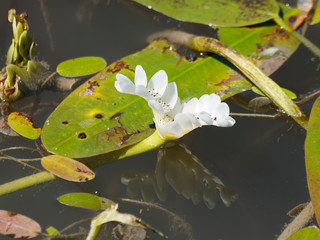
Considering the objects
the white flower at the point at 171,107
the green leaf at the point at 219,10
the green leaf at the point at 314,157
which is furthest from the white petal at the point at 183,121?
the green leaf at the point at 219,10

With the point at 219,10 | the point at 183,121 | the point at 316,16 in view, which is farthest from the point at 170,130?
the point at 316,16

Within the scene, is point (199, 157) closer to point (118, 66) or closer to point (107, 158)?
point (107, 158)

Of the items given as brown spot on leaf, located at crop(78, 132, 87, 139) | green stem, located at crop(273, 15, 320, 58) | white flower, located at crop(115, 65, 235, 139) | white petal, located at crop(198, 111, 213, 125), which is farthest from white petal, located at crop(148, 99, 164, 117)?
green stem, located at crop(273, 15, 320, 58)

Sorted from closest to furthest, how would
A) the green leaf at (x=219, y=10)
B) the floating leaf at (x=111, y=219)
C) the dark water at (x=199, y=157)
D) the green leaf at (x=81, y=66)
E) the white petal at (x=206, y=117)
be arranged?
the floating leaf at (x=111, y=219), the white petal at (x=206, y=117), the dark water at (x=199, y=157), the green leaf at (x=81, y=66), the green leaf at (x=219, y=10)

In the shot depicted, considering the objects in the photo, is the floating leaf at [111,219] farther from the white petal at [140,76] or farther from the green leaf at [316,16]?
the green leaf at [316,16]

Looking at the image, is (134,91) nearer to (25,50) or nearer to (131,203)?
(131,203)

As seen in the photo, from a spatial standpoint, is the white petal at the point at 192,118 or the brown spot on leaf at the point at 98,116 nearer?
the white petal at the point at 192,118
